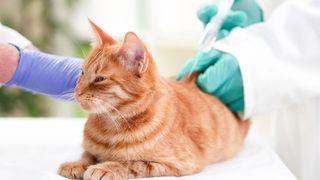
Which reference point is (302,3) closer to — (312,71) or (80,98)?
(312,71)

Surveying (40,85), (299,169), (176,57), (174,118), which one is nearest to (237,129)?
(299,169)

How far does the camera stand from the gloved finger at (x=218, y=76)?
58.7 inches

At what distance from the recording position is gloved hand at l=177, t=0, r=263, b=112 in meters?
1.50

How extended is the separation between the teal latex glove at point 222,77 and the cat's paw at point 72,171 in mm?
514

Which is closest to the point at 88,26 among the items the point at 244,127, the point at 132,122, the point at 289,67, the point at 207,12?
the point at 207,12

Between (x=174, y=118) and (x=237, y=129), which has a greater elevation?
(x=174, y=118)

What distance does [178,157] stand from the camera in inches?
49.7

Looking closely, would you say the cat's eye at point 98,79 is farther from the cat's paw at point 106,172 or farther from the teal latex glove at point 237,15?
the teal latex glove at point 237,15

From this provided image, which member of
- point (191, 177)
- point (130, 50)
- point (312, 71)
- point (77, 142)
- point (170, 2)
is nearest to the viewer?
point (130, 50)

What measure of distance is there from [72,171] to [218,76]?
54cm

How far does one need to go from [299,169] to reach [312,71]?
309 millimetres

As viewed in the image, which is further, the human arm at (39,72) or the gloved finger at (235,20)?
the gloved finger at (235,20)

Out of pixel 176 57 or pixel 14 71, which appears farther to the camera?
pixel 176 57

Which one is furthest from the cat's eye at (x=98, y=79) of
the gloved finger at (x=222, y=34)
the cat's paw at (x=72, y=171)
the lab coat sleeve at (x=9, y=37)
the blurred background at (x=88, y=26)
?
the blurred background at (x=88, y=26)
